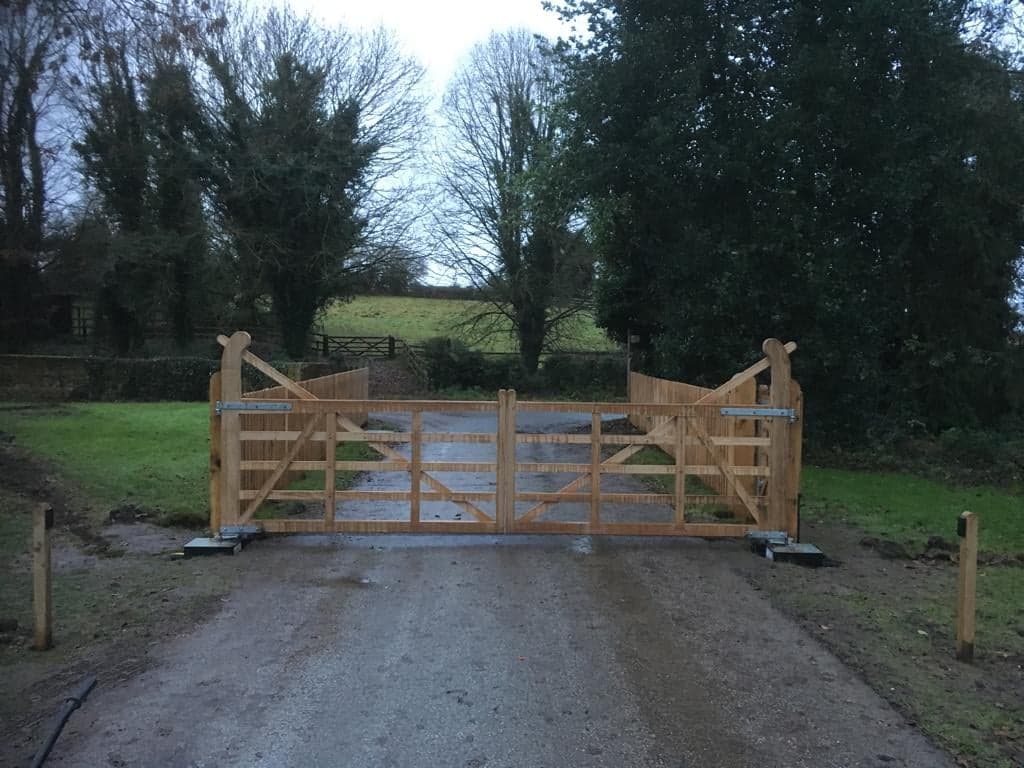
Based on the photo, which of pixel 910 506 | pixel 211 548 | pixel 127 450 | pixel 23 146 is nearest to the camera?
pixel 211 548

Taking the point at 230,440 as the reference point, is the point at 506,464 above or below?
below

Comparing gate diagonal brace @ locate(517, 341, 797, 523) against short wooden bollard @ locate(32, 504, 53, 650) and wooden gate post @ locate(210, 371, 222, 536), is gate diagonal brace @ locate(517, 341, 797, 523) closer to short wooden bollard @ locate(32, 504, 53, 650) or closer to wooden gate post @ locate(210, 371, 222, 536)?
wooden gate post @ locate(210, 371, 222, 536)

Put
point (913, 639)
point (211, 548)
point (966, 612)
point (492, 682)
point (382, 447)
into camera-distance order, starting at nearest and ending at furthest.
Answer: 1. point (492, 682)
2. point (966, 612)
3. point (913, 639)
4. point (211, 548)
5. point (382, 447)

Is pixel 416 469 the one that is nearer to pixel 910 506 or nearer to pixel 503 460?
pixel 503 460

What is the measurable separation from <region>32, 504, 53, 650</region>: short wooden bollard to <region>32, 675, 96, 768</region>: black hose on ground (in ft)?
2.57

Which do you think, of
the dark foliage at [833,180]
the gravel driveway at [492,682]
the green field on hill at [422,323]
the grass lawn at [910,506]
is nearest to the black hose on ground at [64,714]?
the gravel driveway at [492,682]

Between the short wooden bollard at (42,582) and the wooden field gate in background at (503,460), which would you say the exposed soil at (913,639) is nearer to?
the wooden field gate in background at (503,460)

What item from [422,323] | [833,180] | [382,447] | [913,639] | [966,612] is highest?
[833,180]

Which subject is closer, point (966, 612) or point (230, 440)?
point (966, 612)

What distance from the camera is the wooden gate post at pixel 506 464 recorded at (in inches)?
353

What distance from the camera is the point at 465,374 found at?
37875mm

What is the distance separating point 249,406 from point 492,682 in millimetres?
4699

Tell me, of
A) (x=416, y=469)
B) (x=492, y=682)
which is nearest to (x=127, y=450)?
(x=416, y=469)

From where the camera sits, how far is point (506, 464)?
29.8ft
